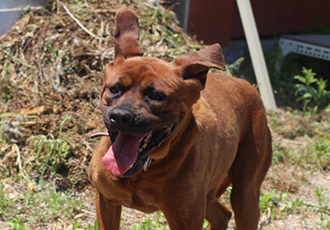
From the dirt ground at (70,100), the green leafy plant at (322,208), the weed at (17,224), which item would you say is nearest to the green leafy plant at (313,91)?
the dirt ground at (70,100)

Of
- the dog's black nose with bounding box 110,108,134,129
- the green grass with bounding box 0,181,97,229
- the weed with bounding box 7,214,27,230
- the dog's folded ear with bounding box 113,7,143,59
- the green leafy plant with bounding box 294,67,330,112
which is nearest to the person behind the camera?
the dog's black nose with bounding box 110,108,134,129

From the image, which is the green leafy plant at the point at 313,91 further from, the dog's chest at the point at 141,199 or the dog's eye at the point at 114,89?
→ the dog's eye at the point at 114,89

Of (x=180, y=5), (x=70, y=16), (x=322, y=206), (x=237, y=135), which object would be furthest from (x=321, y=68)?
(x=237, y=135)

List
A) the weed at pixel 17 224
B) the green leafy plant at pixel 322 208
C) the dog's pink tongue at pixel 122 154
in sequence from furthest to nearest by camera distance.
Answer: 1. the green leafy plant at pixel 322 208
2. the weed at pixel 17 224
3. the dog's pink tongue at pixel 122 154

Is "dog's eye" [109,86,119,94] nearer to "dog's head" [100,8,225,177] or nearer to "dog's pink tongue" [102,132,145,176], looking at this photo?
"dog's head" [100,8,225,177]

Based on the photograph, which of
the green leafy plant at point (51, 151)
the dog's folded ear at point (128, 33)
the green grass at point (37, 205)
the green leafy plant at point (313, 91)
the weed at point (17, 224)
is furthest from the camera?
the green leafy plant at point (313, 91)

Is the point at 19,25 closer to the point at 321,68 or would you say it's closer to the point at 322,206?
the point at 322,206

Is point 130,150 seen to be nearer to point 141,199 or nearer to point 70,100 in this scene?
point 141,199

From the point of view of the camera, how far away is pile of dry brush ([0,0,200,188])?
13.6 feet

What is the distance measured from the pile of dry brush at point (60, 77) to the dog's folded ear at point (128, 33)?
1729 millimetres

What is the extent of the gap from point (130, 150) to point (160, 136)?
0.21 meters

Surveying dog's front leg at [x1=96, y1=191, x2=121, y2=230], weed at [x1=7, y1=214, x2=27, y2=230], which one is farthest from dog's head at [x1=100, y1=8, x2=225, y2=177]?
weed at [x1=7, y1=214, x2=27, y2=230]

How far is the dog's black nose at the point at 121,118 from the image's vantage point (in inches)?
86.3

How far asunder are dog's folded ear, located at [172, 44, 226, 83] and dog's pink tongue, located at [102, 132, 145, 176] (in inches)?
20.1
